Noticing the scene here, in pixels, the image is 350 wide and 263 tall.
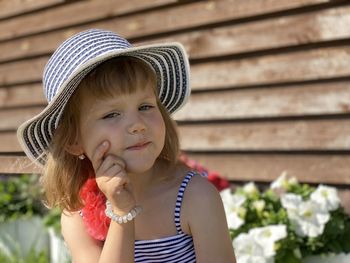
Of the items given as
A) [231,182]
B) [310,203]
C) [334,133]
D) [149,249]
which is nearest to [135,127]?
[149,249]

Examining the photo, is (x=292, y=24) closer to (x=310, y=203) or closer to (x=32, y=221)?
(x=310, y=203)

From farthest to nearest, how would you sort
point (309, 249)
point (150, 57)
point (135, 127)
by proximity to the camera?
point (309, 249)
point (150, 57)
point (135, 127)

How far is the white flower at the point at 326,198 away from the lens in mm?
3586

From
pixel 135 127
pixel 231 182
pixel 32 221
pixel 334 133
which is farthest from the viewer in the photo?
pixel 32 221

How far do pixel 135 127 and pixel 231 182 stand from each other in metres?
2.63

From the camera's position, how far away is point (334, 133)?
13.1ft

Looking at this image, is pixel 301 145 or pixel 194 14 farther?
pixel 194 14

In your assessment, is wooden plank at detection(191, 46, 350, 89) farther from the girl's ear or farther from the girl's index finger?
the girl's index finger

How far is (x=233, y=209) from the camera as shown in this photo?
11.8ft

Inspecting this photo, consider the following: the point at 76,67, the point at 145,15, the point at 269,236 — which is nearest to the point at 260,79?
the point at 145,15

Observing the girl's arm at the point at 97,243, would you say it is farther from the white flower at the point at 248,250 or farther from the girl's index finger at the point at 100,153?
the white flower at the point at 248,250

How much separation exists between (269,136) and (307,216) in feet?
2.91

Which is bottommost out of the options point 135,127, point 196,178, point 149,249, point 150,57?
point 149,249

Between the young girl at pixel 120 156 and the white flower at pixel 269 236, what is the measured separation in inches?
43.1
